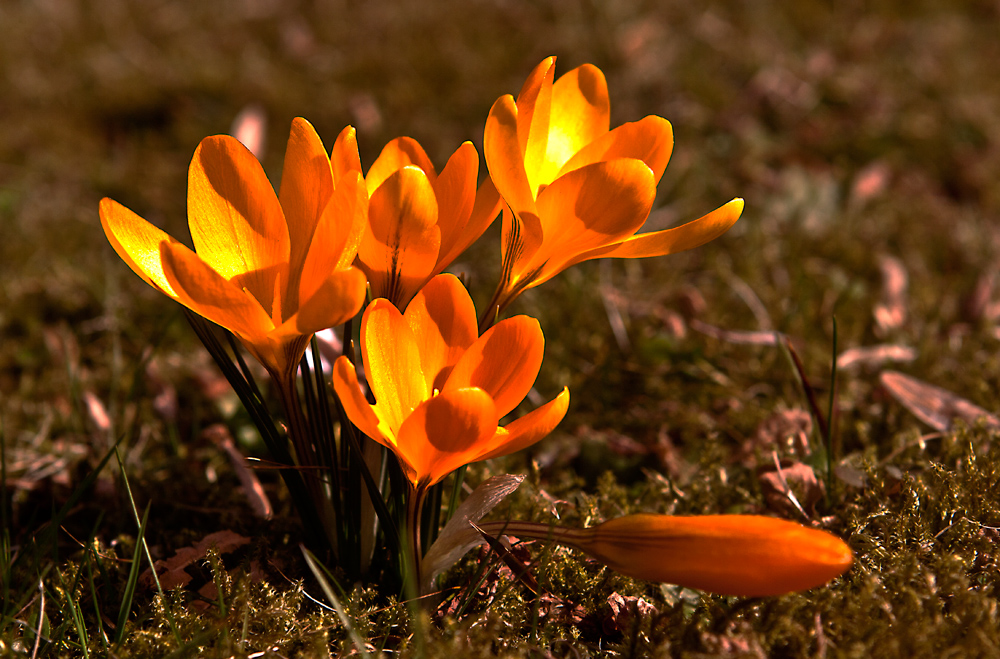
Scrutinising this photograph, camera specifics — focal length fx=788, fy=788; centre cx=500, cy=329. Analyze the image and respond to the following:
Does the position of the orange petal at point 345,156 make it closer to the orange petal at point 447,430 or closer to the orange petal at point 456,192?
the orange petal at point 456,192

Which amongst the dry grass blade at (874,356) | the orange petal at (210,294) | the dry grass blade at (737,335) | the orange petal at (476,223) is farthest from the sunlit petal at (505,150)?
the dry grass blade at (874,356)

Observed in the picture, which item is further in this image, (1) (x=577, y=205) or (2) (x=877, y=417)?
(2) (x=877, y=417)

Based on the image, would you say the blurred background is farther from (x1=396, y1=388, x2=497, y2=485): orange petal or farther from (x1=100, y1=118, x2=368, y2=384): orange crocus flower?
(x1=396, y1=388, x2=497, y2=485): orange petal

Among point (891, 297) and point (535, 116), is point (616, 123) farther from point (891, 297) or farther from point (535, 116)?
point (535, 116)

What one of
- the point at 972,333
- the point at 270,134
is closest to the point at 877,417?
the point at 972,333

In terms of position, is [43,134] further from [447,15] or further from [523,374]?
[523,374]

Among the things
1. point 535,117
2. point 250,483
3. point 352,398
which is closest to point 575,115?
point 535,117
